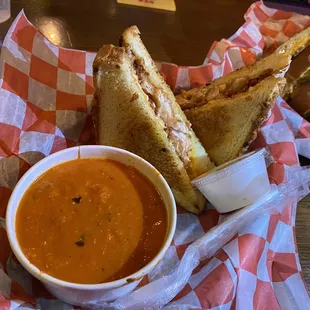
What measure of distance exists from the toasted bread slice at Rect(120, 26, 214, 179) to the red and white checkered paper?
0.61 feet

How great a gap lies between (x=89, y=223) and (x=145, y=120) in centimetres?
41

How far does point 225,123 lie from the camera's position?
1.56 metres

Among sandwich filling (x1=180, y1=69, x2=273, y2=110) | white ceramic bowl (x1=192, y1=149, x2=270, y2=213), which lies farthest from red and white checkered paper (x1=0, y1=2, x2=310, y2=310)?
sandwich filling (x1=180, y1=69, x2=273, y2=110)

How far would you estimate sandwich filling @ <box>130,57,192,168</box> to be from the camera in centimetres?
146

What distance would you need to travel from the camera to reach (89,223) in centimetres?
114

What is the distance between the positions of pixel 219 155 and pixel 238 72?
1.08 ft

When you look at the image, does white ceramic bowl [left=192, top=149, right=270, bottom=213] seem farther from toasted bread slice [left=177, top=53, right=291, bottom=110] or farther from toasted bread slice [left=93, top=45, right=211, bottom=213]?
toasted bread slice [left=177, top=53, right=291, bottom=110]

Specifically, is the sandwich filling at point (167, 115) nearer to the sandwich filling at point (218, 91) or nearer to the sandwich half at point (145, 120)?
the sandwich half at point (145, 120)

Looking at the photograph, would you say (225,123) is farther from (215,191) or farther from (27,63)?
(27,63)

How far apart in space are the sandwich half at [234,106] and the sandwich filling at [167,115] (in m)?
0.14

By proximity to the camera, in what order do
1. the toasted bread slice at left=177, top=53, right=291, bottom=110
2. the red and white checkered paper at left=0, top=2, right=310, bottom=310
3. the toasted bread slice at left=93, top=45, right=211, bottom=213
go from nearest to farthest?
1. the red and white checkered paper at left=0, top=2, right=310, bottom=310
2. the toasted bread slice at left=93, top=45, right=211, bottom=213
3. the toasted bread slice at left=177, top=53, right=291, bottom=110

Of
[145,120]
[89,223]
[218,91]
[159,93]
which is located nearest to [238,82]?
[218,91]

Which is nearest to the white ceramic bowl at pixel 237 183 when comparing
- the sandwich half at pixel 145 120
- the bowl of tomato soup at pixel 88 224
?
the sandwich half at pixel 145 120

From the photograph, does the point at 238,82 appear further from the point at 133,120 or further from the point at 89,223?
the point at 89,223
